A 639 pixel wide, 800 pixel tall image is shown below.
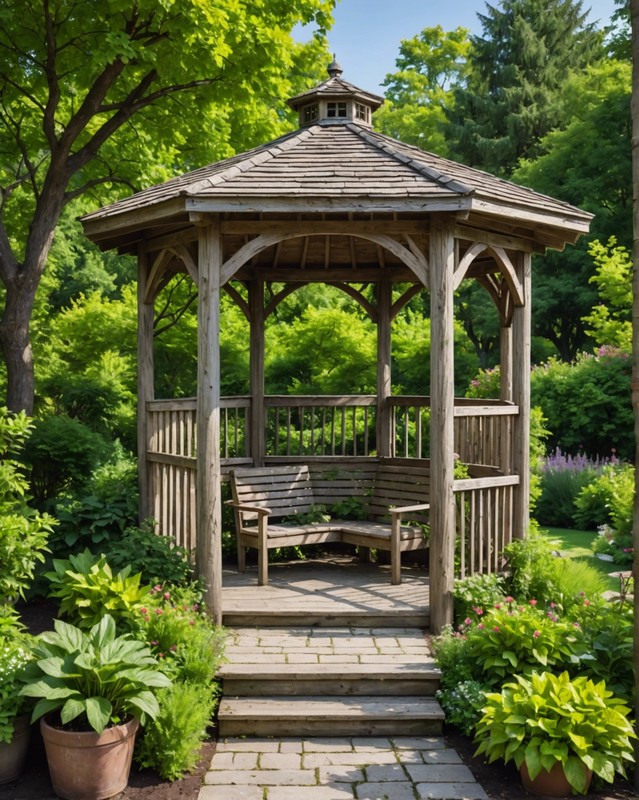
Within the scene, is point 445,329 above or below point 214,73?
below

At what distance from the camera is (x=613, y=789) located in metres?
4.57

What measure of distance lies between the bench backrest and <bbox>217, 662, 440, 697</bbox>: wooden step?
111 inches

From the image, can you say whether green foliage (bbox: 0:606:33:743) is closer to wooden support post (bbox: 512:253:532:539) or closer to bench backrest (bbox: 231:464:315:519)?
bench backrest (bbox: 231:464:315:519)

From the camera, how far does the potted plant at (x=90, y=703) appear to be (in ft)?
14.6

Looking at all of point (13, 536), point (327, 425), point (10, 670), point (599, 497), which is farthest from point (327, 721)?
point (327, 425)

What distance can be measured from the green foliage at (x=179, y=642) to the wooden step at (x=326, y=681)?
200 millimetres

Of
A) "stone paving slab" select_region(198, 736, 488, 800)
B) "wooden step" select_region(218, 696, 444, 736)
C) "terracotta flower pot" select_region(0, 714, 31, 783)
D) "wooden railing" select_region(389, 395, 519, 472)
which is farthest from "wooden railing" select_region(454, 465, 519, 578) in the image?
"terracotta flower pot" select_region(0, 714, 31, 783)

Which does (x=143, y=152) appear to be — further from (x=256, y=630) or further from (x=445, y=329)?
(x=256, y=630)

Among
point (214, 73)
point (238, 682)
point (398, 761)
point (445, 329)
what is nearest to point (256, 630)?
point (238, 682)


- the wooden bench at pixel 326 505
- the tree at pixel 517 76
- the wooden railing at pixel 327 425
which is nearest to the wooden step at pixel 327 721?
the wooden bench at pixel 326 505

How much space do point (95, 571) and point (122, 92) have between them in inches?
285

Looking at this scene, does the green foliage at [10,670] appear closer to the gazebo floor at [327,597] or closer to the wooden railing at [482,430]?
the gazebo floor at [327,597]

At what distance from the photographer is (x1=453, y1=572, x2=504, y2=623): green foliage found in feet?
21.0

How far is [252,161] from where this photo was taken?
6.90m
